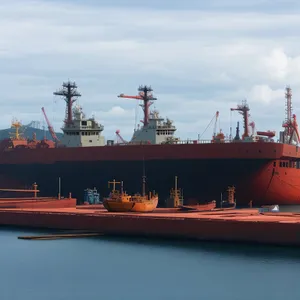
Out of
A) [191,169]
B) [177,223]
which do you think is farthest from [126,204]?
[191,169]

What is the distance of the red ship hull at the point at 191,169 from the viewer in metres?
59.8

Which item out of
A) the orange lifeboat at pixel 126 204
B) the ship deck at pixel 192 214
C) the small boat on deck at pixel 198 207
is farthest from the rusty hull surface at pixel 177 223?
the small boat on deck at pixel 198 207

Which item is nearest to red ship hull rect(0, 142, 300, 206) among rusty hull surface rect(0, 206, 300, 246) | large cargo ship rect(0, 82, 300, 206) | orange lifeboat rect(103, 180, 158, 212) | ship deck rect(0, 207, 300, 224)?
large cargo ship rect(0, 82, 300, 206)

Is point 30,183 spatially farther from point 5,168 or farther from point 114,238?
point 114,238

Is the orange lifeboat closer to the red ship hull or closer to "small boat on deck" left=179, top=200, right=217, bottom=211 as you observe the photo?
"small boat on deck" left=179, top=200, right=217, bottom=211

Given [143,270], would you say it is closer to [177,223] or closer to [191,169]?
[177,223]

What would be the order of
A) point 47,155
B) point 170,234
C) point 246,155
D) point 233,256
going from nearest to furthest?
1. point 233,256
2. point 170,234
3. point 246,155
4. point 47,155

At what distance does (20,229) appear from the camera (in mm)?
51875

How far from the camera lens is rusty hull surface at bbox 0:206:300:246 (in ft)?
137

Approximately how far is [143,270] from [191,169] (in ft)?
84.2

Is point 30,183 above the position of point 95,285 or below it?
above

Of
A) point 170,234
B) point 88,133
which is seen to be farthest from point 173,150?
point 170,234

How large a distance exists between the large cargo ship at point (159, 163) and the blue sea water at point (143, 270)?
1697 centimetres

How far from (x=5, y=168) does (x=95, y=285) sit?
4025 centimetres
